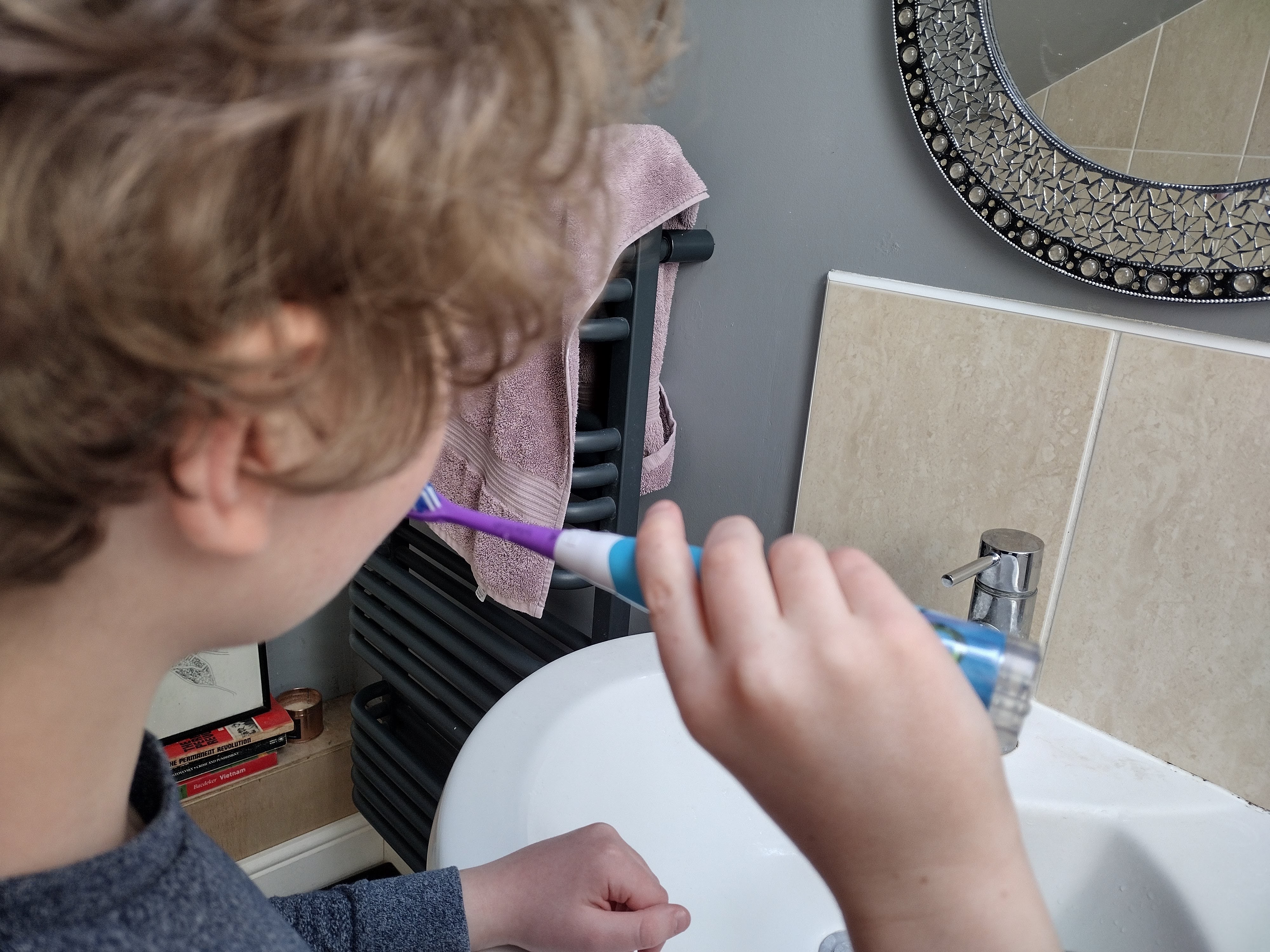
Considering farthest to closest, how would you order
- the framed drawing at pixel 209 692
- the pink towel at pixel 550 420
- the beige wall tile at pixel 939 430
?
the framed drawing at pixel 209 692
the pink towel at pixel 550 420
the beige wall tile at pixel 939 430

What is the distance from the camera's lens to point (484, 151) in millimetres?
307

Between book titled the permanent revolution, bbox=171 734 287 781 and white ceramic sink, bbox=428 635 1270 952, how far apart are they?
0.93m

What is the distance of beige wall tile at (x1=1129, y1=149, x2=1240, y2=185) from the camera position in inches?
21.3

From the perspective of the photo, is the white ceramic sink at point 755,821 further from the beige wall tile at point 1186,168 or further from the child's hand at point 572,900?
the beige wall tile at point 1186,168

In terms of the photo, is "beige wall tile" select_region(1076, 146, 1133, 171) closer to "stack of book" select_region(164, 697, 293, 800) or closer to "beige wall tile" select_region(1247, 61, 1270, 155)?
"beige wall tile" select_region(1247, 61, 1270, 155)

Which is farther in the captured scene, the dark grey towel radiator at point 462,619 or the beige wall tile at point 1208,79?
the dark grey towel radiator at point 462,619

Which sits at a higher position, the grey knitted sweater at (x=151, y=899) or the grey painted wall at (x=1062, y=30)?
the grey painted wall at (x=1062, y=30)

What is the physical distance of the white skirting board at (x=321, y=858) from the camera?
4.96 ft

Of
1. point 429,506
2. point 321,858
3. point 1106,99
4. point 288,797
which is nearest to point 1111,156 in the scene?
point 1106,99

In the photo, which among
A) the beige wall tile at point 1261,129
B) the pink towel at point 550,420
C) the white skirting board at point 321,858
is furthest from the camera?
the white skirting board at point 321,858

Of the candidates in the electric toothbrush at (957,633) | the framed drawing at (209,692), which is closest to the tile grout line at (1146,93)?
the electric toothbrush at (957,633)

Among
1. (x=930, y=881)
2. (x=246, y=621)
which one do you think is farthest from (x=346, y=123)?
(x=930, y=881)

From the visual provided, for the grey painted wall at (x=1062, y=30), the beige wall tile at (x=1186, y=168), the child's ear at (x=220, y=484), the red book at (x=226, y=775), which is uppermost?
the grey painted wall at (x=1062, y=30)

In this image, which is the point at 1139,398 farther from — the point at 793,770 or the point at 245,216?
the point at 245,216
